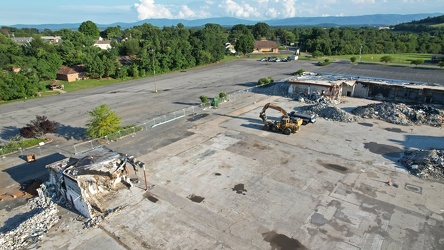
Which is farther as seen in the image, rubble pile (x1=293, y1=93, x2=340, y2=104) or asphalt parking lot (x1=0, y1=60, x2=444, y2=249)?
rubble pile (x1=293, y1=93, x2=340, y2=104)

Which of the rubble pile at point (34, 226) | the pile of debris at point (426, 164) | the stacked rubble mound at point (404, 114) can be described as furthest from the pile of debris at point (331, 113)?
the rubble pile at point (34, 226)

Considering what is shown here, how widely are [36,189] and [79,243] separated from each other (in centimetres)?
778

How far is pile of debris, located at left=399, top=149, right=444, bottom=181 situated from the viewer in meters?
21.2

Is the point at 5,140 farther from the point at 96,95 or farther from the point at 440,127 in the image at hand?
the point at 440,127

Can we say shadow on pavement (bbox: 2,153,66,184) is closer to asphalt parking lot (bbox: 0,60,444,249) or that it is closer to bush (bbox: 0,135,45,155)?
bush (bbox: 0,135,45,155)

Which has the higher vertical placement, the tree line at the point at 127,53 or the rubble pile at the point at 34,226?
the tree line at the point at 127,53

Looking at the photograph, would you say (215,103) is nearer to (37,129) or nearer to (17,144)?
(37,129)

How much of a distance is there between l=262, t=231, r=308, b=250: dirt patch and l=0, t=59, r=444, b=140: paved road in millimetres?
25225

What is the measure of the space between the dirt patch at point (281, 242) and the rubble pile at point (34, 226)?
1326 centimetres

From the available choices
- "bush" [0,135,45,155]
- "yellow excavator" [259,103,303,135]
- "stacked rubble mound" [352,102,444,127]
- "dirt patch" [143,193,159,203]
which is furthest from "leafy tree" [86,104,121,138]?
"stacked rubble mound" [352,102,444,127]

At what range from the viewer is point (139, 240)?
15.4 m

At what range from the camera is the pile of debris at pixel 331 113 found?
33.5m

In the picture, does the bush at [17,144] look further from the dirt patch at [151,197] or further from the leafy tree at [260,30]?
the leafy tree at [260,30]

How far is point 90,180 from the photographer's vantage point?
1822 centimetres
